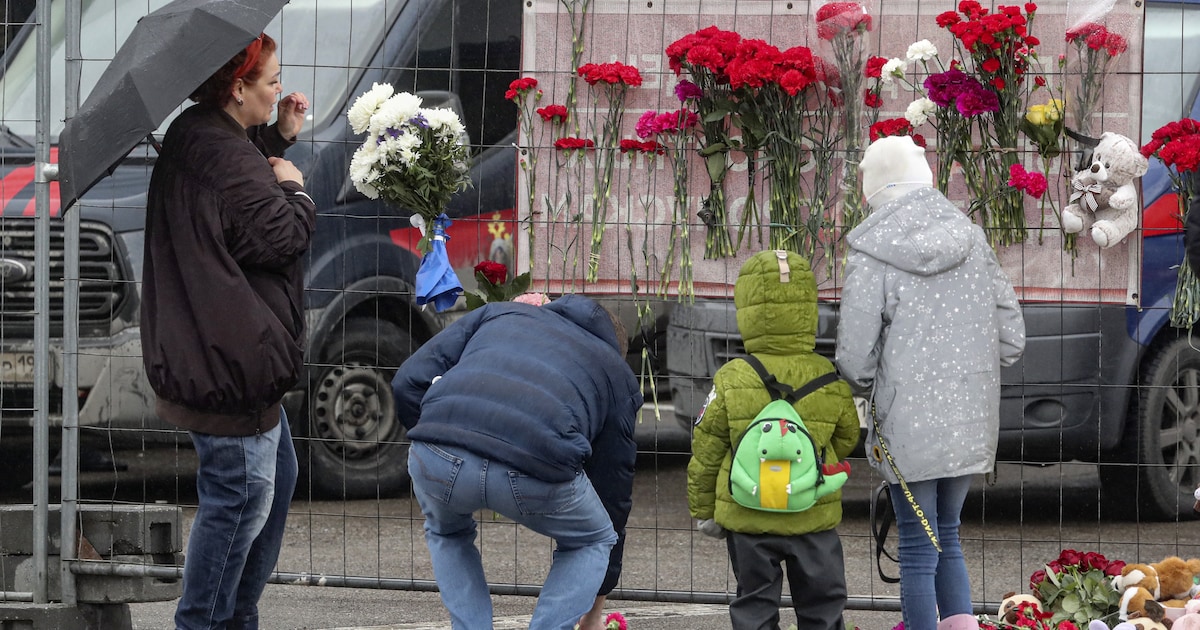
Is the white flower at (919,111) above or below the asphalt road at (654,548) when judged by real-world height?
above

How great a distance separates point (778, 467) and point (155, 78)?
2.01 m

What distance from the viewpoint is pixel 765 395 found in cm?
425

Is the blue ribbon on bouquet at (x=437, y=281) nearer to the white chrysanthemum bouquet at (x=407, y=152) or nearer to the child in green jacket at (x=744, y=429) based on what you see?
the white chrysanthemum bouquet at (x=407, y=152)

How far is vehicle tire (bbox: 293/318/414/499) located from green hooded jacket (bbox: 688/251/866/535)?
83.4 inches

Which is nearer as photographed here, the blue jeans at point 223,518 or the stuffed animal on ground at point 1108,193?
the blue jeans at point 223,518

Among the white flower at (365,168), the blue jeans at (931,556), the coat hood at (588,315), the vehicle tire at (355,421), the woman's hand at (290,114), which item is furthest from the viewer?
the vehicle tire at (355,421)

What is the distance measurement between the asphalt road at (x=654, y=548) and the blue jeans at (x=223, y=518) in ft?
4.48

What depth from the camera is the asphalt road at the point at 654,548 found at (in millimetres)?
A: 5645

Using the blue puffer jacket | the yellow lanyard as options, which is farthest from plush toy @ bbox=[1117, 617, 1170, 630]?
the blue puffer jacket

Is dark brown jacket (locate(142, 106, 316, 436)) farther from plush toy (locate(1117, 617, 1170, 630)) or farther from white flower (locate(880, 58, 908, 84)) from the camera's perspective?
plush toy (locate(1117, 617, 1170, 630))

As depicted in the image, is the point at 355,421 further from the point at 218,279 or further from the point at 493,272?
the point at 218,279

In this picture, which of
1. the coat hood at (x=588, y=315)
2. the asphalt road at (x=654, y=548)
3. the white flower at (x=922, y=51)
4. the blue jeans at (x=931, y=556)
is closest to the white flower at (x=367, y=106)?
the coat hood at (x=588, y=315)

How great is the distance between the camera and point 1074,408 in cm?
604

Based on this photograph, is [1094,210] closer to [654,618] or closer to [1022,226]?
[1022,226]
